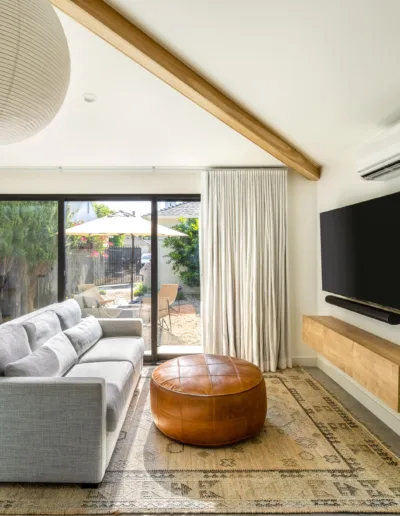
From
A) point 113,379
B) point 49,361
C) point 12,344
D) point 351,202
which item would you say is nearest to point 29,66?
point 12,344

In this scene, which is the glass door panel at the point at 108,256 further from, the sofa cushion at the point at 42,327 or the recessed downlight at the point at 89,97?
the recessed downlight at the point at 89,97

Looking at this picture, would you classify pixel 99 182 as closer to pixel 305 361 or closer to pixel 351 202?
pixel 351 202

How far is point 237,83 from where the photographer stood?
2.49m

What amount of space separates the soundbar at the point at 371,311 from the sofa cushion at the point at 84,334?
233cm

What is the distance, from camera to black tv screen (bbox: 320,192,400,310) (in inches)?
91.5

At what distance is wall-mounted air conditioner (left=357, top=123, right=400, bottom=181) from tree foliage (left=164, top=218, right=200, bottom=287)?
2.12m

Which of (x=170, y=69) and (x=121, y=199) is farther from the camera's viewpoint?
(x=121, y=199)

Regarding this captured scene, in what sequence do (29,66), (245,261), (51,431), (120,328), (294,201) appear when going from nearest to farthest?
(29,66) → (51,431) → (120,328) → (245,261) → (294,201)

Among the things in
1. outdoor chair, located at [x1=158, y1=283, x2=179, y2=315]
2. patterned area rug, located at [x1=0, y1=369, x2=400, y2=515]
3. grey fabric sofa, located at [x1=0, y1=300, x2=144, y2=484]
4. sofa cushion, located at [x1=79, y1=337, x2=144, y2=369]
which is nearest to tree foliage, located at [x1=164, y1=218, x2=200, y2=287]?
outdoor chair, located at [x1=158, y1=283, x2=179, y2=315]

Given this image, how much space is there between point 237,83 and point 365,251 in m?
1.60

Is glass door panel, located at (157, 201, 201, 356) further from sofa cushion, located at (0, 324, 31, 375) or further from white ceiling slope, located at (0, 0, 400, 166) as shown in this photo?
sofa cushion, located at (0, 324, 31, 375)

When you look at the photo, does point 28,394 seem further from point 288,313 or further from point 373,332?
point 288,313

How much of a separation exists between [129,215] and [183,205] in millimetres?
682

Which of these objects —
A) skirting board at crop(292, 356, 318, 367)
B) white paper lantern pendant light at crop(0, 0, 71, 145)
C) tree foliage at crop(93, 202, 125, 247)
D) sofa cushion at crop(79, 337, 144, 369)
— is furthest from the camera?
tree foliage at crop(93, 202, 125, 247)
